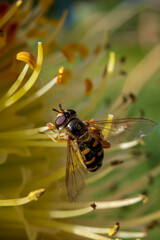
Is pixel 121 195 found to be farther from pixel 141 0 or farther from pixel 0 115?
pixel 141 0

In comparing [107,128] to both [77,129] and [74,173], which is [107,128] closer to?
[77,129]

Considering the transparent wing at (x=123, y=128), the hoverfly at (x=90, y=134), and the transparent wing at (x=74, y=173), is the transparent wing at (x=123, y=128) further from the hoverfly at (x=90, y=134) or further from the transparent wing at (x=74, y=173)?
the transparent wing at (x=74, y=173)

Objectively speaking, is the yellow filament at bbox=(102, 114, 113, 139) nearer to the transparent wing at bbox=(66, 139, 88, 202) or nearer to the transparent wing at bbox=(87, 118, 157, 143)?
the transparent wing at bbox=(87, 118, 157, 143)

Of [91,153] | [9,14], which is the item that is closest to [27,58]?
[9,14]

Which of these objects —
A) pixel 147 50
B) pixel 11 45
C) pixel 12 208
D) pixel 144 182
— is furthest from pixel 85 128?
pixel 147 50

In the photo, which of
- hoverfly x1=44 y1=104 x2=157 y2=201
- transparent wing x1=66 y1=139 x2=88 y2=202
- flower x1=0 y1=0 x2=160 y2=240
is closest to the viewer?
transparent wing x1=66 y1=139 x2=88 y2=202

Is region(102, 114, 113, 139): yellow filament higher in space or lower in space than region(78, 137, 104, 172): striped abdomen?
higher

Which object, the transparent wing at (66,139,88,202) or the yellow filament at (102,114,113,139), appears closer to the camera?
the transparent wing at (66,139,88,202)

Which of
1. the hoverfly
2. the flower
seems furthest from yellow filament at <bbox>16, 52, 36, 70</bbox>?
the hoverfly
